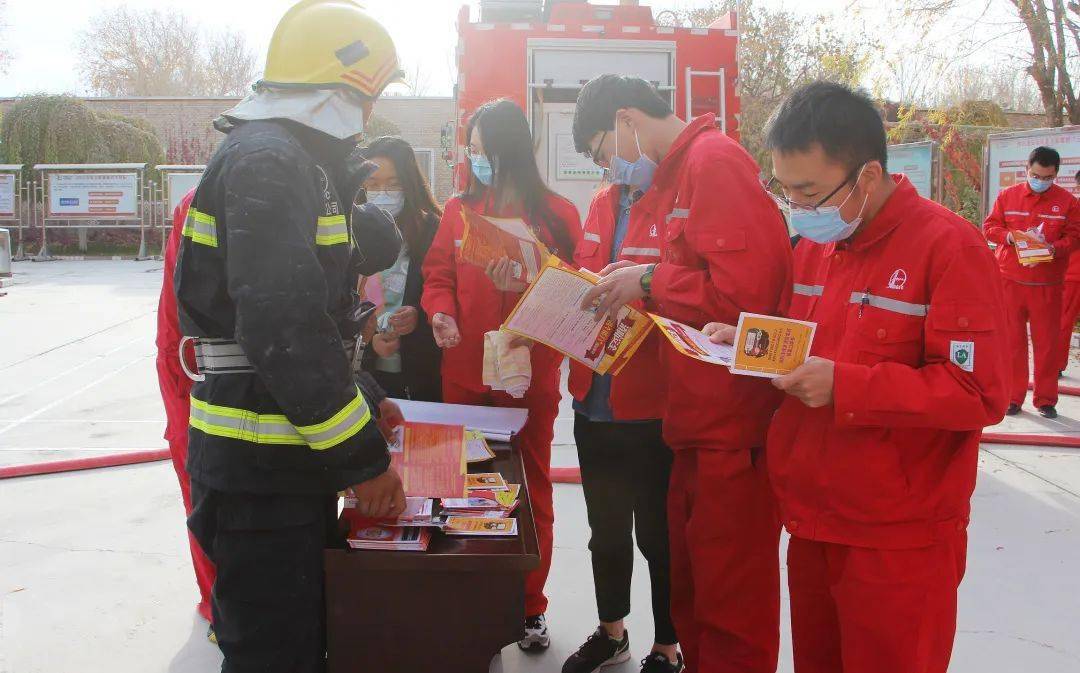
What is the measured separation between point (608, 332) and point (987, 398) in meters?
1.05

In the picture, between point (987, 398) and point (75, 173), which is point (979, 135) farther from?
point (75, 173)

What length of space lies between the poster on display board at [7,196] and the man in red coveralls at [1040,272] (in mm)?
21135

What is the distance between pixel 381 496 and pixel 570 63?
613 centimetres

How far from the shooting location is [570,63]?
7328 millimetres

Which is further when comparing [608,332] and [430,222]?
[430,222]

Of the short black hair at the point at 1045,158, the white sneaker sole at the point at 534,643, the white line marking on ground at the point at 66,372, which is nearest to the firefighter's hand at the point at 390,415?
the white sneaker sole at the point at 534,643

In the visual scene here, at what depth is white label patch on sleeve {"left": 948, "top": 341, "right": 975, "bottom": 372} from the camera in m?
1.70

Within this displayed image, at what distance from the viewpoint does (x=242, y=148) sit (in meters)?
1.68

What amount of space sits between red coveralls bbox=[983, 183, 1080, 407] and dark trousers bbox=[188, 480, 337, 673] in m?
5.98

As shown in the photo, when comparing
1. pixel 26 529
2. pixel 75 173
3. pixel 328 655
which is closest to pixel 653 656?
pixel 328 655

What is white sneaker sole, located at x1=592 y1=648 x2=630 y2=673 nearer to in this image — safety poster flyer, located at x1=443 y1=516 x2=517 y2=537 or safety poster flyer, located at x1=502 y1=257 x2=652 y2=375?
safety poster flyer, located at x1=502 y1=257 x2=652 y2=375

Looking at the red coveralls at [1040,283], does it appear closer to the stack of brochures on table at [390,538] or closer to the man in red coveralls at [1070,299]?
the man in red coveralls at [1070,299]

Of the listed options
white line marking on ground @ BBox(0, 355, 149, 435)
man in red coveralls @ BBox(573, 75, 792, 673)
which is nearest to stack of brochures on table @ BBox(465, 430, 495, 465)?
man in red coveralls @ BBox(573, 75, 792, 673)

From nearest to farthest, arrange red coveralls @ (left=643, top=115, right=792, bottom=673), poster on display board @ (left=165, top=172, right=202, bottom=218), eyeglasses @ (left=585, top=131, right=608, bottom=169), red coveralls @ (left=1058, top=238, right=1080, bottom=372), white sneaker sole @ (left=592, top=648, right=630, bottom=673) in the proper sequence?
1. red coveralls @ (left=643, top=115, right=792, bottom=673)
2. eyeglasses @ (left=585, top=131, right=608, bottom=169)
3. white sneaker sole @ (left=592, top=648, right=630, bottom=673)
4. red coveralls @ (left=1058, top=238, right=1080, bottom=372)
5. poster on display board @ (left=165, top=172, right=202, bottom=218)
